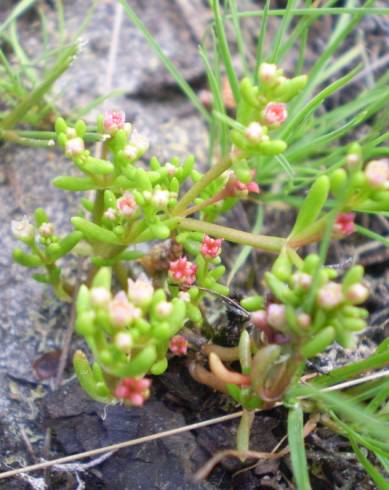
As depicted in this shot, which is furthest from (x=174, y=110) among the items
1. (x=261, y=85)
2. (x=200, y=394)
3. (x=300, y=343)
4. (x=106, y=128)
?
(x=300, y=343)

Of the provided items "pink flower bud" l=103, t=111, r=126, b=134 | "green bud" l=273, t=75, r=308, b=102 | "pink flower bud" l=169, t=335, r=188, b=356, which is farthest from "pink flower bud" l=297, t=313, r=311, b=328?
"pink flower bud" l=103, t=111, r=126, b=134

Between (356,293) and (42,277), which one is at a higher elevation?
(356,293)

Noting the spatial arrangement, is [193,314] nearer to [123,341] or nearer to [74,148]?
[123,341]

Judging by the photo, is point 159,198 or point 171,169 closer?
point 159,198

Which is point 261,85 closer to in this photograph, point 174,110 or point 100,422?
point 100,422

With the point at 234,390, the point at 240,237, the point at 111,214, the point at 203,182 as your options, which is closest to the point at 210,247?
the point at 240,237

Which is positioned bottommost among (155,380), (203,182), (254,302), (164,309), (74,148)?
(155,380)

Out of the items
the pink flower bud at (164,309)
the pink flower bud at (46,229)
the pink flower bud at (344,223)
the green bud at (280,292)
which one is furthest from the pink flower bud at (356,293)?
the pink flower bud at (46,229)

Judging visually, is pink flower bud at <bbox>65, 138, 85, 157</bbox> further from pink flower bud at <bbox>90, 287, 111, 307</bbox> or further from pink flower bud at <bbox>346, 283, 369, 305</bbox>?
pink flower bud at <bbox>346, 283, 369, 305</bbox>
